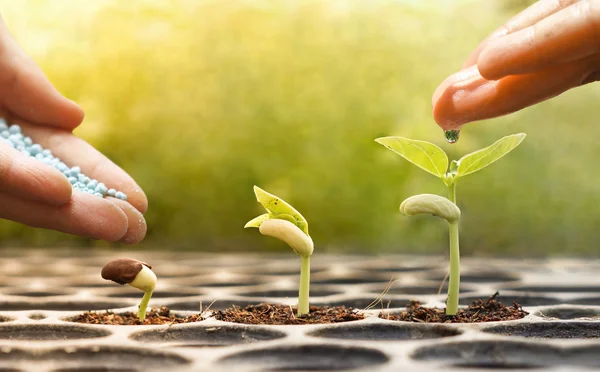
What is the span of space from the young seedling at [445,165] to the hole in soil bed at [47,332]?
0.33 m

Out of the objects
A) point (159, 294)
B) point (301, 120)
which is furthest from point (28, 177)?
point (301, 120)

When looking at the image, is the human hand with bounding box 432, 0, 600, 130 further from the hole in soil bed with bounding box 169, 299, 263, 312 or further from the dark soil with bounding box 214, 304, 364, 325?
the hole in soil bed with bounding box 169, 299, 263, 312

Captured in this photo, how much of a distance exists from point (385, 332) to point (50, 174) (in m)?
0.38

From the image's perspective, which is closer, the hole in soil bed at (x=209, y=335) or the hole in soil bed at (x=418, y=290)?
the hole in soil bed at (x=209, y=335)

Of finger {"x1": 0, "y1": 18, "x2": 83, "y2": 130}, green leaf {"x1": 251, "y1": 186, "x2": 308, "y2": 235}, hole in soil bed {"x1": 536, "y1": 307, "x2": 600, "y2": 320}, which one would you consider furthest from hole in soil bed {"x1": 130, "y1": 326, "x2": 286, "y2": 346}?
finger {"x1": 0, "y1": 18, "x2": 83, "y2": 130}

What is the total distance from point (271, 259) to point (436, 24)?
82 cm

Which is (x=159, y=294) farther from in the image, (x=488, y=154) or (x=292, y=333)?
(x=488, y=154)

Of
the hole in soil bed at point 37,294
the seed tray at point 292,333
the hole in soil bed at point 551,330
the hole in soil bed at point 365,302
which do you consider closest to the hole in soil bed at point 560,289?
the seed tray at point 292,333

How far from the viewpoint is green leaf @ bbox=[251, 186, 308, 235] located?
0.72 m

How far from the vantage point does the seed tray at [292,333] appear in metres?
0.57

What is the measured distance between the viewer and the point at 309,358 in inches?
23.5

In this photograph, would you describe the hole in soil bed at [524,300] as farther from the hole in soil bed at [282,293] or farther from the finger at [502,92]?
the finger at [502,92]

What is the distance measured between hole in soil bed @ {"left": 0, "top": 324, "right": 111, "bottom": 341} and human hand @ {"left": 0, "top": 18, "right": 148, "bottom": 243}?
118mm

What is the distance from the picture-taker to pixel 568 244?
1.89 metres
